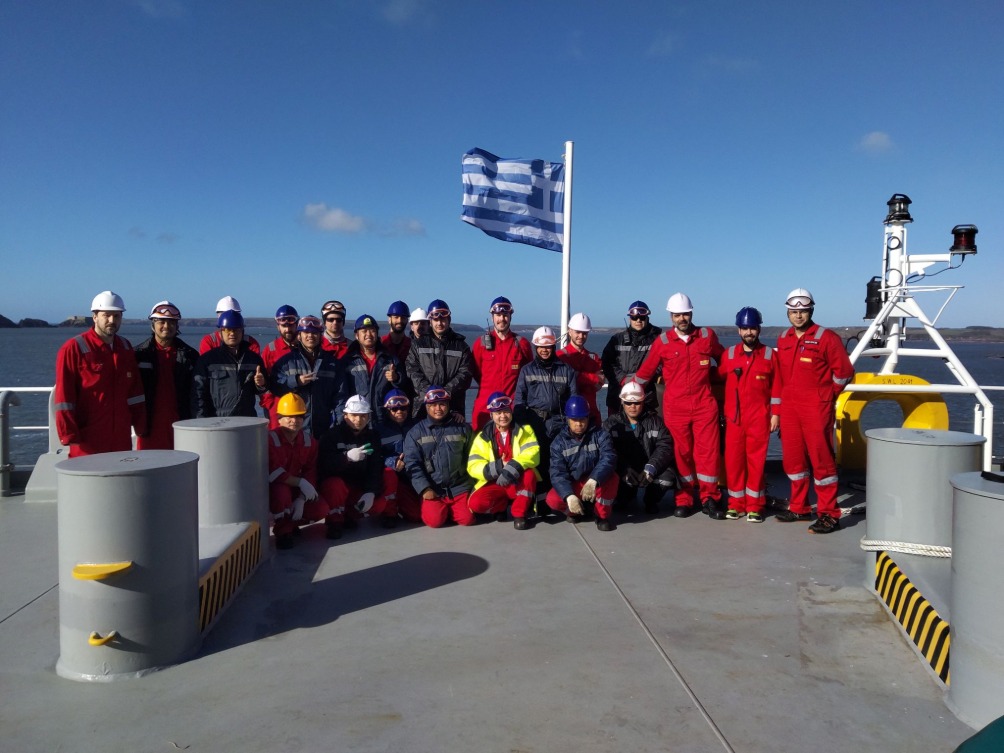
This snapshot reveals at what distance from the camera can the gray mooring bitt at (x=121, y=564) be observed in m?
3.18

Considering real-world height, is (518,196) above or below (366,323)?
above

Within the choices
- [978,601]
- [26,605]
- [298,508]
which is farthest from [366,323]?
[978,601]

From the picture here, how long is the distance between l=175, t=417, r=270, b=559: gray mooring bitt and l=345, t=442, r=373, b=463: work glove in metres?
1.20

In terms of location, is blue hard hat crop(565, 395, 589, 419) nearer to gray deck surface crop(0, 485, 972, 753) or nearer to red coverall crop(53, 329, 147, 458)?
gray deck surface crop(0, 485, 972, 753)

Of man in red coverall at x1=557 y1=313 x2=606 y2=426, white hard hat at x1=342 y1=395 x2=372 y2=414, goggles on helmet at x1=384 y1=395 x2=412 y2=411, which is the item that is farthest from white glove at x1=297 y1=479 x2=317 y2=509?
man in red coverall at x1=557 y1=313 x2=606 y2=426

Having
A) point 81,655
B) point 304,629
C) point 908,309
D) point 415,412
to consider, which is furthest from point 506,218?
point 81,655

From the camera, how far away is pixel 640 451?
6.54 metres

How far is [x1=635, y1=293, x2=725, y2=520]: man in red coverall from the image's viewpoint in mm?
6320

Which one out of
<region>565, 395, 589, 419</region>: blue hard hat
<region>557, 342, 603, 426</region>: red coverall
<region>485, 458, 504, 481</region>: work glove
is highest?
<region>557, 342, 603, 426</region>: red coverall

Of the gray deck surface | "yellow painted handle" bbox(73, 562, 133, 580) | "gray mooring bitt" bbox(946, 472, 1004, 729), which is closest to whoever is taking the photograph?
"gray mooring bitt" bbox(946, 472, 1004, 729)

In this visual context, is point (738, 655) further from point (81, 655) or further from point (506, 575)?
point (81, 655)

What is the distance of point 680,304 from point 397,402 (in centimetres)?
262

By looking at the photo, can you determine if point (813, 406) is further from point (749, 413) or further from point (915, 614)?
point (915, 614)

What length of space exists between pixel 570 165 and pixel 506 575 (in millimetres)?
5417
